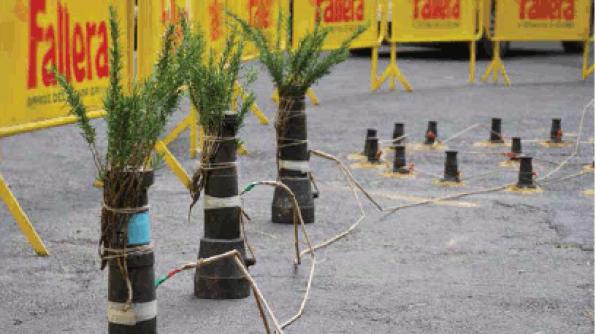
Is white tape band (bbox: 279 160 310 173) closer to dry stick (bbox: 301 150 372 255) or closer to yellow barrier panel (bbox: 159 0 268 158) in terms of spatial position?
dry stick (bbox: 301 150 372 255)

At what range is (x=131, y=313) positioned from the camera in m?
4.78

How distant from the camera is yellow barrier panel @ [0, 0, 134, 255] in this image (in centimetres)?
765

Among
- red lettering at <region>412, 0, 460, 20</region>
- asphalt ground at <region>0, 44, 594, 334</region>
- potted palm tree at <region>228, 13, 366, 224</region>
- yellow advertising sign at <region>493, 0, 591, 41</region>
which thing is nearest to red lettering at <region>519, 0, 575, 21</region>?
yellow advertising sign at <region>493, 0, 591, 41</region>

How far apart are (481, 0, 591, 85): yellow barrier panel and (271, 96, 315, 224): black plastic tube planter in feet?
36.2

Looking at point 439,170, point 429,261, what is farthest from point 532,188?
point 429,261

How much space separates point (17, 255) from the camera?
764 cm

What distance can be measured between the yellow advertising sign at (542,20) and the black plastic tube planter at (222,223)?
13.2 m

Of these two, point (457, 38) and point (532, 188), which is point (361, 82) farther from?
point (532, 188)

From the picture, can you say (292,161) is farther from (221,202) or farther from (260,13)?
(260,13)

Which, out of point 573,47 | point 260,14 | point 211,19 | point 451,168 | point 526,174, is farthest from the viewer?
point 573,47

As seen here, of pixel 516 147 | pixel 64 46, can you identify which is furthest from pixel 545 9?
pixel 64 46

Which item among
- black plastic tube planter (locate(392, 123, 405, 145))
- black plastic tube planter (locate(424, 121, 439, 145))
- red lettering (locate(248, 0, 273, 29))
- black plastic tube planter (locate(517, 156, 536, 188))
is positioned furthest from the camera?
red lettering (locate(248, 0, 273, 29))

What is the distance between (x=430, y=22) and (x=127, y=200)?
Result: 1446 centimetres

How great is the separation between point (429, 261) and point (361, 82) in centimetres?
1211
